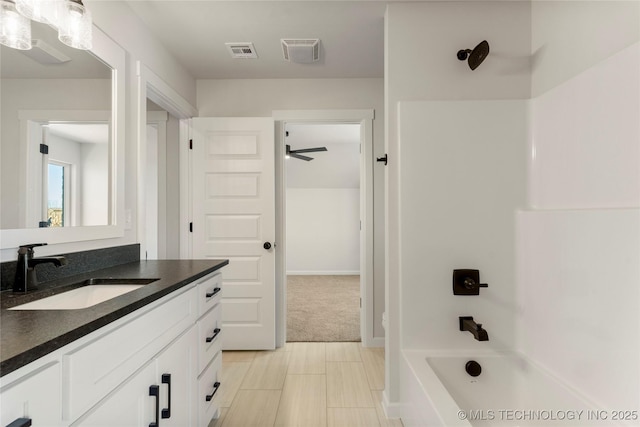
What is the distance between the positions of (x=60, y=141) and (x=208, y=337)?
3.82 ft

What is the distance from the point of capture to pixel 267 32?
222 cm

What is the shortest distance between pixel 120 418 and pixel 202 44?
2.41 metres

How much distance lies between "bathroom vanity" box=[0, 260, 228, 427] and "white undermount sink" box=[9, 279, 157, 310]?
3 cm

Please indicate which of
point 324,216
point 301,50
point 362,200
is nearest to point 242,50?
point 301,50

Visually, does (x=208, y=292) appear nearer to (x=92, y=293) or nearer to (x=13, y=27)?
(x=92, y=293)

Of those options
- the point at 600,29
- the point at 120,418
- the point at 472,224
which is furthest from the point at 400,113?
the point at 120,418

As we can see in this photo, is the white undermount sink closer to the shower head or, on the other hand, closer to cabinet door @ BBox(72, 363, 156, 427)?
cabinet door @ BBox(72, 363, 156, 427)

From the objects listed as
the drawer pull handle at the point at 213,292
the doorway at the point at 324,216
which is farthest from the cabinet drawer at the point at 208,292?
the doorway at the point at 324,216

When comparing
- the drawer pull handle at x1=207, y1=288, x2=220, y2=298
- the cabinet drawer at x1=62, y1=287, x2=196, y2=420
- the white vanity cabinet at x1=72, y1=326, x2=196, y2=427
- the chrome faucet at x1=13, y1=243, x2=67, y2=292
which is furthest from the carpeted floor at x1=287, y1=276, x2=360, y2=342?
the chrome faucet at x1=13, y1=243, x2=67, y2=292

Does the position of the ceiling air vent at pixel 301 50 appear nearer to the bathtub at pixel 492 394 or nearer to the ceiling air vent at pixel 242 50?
the ceiling air vent at pixel 242 50

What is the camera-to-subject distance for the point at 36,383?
66cm

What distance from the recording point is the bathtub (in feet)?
4.44

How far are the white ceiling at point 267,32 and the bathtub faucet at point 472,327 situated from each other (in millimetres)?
1958

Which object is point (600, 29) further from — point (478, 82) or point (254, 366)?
point (254, 366)
